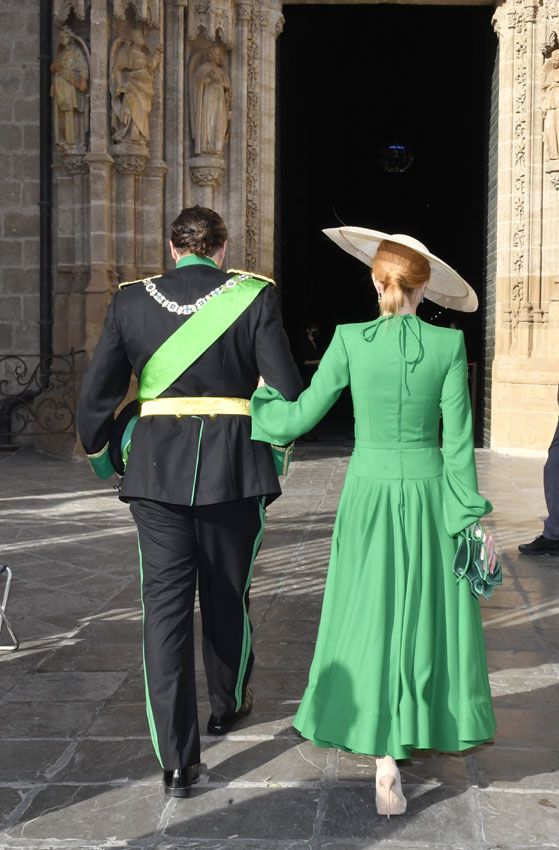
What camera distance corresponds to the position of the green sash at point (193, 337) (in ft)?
13.6

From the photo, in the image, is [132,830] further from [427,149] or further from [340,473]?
[427,149]

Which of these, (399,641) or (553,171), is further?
(553,171)

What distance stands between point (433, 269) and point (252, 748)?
175 centimetres

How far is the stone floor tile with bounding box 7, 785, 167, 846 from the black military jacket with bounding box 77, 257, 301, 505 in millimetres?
928

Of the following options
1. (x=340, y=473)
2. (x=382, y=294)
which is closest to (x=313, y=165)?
(x=340, y=473)

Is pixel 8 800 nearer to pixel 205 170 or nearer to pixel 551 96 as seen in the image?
pixel 205 170

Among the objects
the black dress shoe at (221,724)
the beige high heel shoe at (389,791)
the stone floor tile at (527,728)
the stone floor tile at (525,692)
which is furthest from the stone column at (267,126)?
the beige high heel shoe at (389,791)

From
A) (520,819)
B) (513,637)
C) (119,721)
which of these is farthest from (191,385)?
(513,637)

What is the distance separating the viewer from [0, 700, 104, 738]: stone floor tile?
456 centimetres

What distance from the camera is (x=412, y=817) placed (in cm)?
375

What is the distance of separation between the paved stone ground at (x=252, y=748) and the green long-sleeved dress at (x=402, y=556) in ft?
0.71

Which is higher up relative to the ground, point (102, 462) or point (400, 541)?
point (102, 462)

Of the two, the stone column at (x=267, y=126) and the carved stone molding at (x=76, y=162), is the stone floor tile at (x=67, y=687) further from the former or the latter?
the stone column at (x=267, y=126)

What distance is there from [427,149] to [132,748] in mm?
27761
